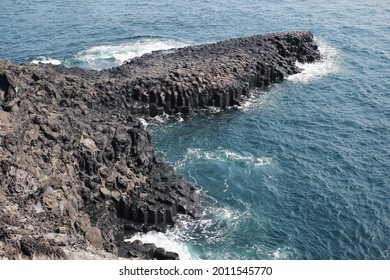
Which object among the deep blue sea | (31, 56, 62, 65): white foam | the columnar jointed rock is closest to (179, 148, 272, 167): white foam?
the deep blue sea

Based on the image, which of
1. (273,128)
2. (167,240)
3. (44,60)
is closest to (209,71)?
(273,128)

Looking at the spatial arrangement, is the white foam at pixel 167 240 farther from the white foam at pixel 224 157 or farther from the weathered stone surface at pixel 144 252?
the white foam at pixel 224 157

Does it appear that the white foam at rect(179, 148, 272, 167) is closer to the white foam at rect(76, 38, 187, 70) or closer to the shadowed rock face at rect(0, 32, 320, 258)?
the shadowed rock face at rect(0, 32, 320, 258)

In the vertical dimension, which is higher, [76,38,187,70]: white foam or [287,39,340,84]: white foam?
[76,38,187,70]: white foam

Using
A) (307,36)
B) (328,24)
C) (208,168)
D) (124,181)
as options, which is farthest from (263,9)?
(124,181)

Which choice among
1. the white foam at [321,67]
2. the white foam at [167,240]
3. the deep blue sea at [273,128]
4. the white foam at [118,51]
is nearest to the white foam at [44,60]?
the deep blue sea at [273,128]

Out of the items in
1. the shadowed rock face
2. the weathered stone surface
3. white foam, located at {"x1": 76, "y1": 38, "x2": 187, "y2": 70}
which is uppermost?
white foam, located at {"x1": 76, "y1": 38, "x2": 187, "y2": 70}

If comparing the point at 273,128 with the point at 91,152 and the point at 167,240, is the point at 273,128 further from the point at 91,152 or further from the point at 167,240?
the point at 91,152
